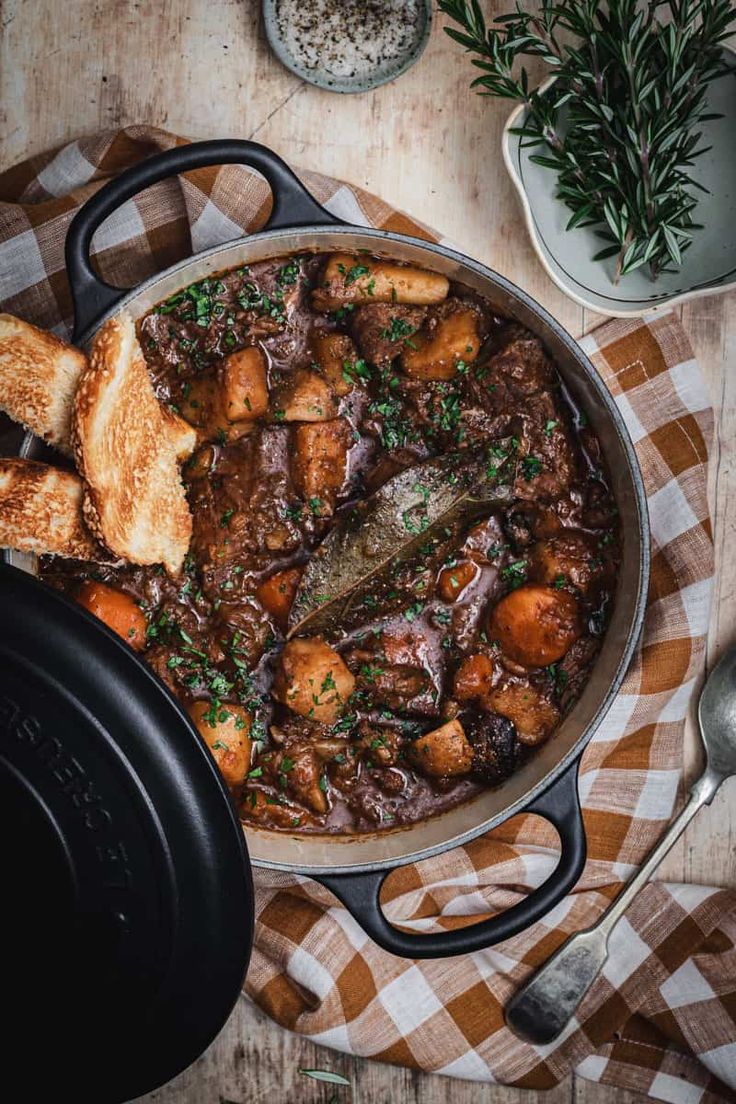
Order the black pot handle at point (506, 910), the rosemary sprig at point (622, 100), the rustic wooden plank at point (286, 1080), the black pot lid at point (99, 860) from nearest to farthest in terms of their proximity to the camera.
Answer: the black pot lid at point (99, 860) → the black pot handle at point (506, 910) → the rosemary sprig at point (622, 100) → the rustic wooden plank at point (286, 1080)

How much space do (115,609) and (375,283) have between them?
1293 millimetres

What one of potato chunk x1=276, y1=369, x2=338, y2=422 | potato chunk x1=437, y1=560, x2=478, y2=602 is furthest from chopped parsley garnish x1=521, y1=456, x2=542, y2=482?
potato chunk x1=276, y1=369, x2=338, y2=422

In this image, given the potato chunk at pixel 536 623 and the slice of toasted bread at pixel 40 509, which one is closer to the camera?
the slice of toasted bread at pixel 40 509

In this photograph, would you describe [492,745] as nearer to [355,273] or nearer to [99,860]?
[99,860]

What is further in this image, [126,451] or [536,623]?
[536,623]

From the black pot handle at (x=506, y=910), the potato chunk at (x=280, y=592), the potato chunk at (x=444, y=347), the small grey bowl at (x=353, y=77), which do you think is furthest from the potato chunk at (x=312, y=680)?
the small grey bowl at (x=353, y=77)

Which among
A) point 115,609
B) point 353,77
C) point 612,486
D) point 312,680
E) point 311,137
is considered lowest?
point 312,680

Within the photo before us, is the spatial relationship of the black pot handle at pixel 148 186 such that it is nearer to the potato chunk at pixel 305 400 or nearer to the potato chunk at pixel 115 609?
the potato chunk at pixel 305 400

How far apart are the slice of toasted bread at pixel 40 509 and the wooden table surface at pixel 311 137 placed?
133 centimetres

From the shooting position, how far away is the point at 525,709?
2949 mm

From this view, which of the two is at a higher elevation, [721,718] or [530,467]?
[530,467]

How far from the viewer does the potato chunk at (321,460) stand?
9.57 feet

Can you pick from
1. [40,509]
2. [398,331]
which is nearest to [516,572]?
[398,331]

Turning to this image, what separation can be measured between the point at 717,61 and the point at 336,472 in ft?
5.43
